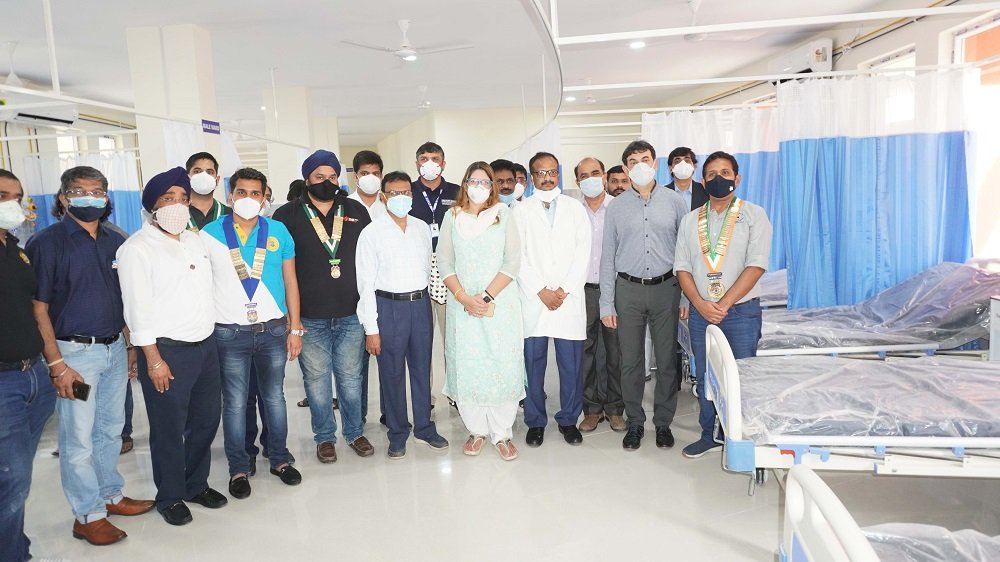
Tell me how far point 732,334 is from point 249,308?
8.17 ft

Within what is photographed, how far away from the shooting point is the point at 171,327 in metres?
2.61

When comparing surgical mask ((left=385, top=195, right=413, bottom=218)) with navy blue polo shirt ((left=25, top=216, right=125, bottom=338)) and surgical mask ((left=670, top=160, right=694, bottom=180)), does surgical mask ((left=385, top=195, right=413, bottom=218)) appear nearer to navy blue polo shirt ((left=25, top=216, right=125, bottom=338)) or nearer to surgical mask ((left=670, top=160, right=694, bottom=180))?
navy blue polo shirt ((left=25, top=216, right=125, bottom=338))

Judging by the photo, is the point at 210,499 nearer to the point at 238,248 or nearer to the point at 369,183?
the point at 238,248

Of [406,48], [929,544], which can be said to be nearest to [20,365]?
[929,544]

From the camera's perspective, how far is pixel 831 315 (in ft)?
14.4

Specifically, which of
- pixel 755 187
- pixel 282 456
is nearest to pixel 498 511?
pixel 282 456

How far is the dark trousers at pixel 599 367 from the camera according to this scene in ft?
12.5

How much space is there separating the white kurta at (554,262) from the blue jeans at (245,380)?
135 cm

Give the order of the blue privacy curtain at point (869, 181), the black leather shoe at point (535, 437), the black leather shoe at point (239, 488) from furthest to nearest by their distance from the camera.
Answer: the blue privacy curtain at point (869, 181) < the black leather shoe at point (535, 437) < the black leather shoe at point (239, 488)

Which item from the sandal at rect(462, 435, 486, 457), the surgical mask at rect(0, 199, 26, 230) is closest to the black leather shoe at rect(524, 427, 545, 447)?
the sandal at rect(462, 435, 486, 457)

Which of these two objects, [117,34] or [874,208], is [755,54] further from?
[117,34]

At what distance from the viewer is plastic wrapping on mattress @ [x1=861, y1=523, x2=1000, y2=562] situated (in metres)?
1.68

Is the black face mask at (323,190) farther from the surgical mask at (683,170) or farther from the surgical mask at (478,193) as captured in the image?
the surgical mask at (683,170)

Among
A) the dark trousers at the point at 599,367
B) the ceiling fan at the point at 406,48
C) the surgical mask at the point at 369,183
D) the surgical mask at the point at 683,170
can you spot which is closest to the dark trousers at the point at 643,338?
the dark trousers at the point at 599,367
